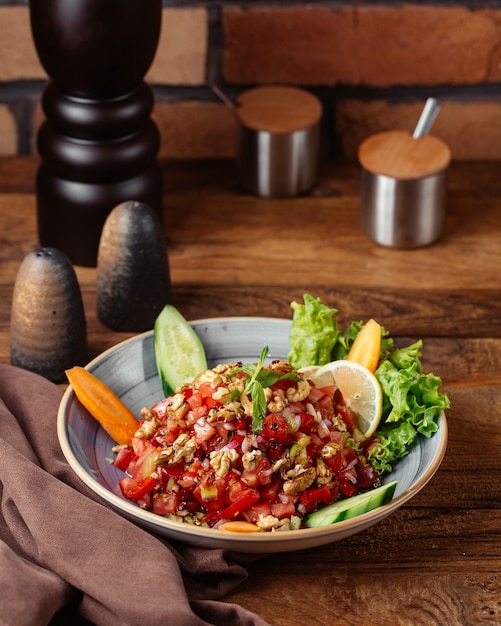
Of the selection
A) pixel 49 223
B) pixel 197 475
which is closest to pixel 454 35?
pixel 49 223

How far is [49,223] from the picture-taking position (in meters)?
1.87

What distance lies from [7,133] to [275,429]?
1360 millimetres

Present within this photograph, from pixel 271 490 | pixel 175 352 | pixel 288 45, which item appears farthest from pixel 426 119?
pixel 271 490

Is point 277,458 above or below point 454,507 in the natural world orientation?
above

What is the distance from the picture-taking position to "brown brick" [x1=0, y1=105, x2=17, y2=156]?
2266 millimetres

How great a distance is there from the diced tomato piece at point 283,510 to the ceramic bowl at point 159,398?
0.05 m

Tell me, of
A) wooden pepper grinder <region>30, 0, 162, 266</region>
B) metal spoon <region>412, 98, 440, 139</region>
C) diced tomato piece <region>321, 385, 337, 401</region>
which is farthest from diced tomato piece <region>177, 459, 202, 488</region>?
metal spoon <region>412, 98, 440, 139</region>

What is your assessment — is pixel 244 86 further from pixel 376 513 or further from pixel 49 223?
pixel 376 513

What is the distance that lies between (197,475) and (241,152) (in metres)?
1.06

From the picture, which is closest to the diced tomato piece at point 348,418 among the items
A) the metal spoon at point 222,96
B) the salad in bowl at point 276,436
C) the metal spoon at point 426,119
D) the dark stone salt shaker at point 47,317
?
the salad in bowl at point 276,436

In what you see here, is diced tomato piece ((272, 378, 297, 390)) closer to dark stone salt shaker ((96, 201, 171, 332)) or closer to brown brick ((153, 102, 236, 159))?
dark stone salt shaker ((96, 201, 171, 332))

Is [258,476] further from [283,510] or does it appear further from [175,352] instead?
[175,352]

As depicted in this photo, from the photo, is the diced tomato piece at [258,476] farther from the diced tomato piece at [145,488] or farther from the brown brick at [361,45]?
the brown brick at [361,45]

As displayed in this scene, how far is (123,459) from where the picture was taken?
131 cm
